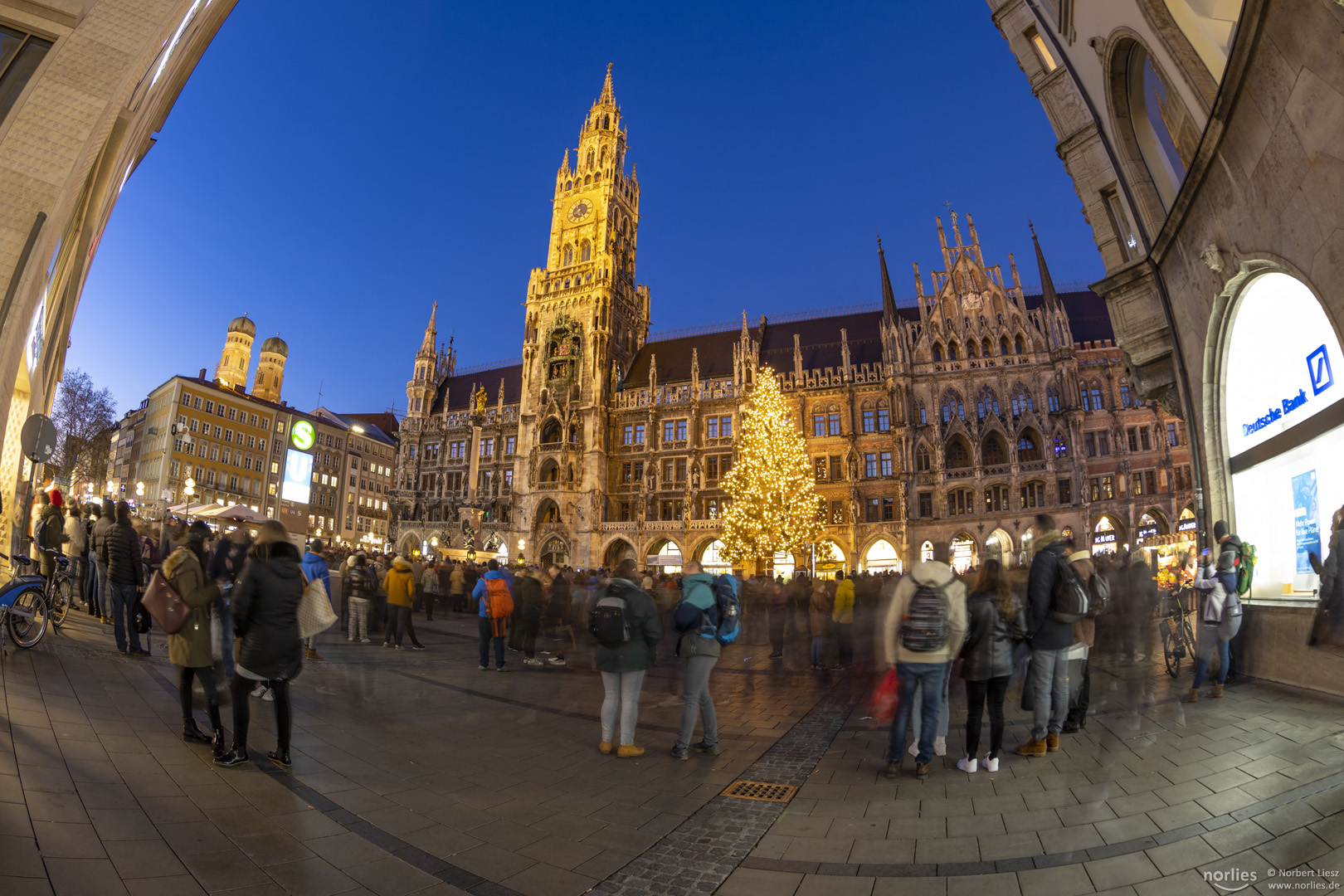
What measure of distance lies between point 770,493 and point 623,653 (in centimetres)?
2538

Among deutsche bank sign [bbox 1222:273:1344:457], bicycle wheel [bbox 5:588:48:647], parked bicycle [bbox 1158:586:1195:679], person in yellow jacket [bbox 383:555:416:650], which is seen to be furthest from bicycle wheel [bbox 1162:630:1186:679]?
bicycle wheel [bbox 5:588:48:647]

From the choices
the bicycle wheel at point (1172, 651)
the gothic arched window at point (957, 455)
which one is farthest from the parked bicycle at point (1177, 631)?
the gothic arched window at point (957, 455)

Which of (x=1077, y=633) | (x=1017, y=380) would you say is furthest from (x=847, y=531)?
(x=1077, y=633)

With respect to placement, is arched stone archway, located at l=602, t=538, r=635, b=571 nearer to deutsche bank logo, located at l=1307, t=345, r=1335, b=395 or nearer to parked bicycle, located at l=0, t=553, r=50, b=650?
parked bicycle, located at l=0, t=553, r=50, b=650

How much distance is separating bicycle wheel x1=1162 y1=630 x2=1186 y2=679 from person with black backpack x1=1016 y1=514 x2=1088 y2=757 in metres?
4.02

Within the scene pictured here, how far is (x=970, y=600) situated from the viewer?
5.32m

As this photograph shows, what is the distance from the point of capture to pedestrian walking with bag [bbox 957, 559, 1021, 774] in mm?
5102

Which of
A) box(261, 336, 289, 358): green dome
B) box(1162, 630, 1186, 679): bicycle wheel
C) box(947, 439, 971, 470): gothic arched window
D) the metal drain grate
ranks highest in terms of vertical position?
box(261, 336, 289, 358): green dome

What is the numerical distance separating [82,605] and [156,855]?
12884mm

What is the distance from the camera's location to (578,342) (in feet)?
149

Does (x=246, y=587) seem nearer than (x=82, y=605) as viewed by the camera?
Yes

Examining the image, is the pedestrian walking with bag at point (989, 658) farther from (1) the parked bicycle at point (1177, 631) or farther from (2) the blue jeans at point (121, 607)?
(2) the blue jeans at point (121, 607)

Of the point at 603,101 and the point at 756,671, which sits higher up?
the point at 603,101

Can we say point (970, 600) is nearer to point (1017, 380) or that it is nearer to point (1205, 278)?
point (1205, 278)
